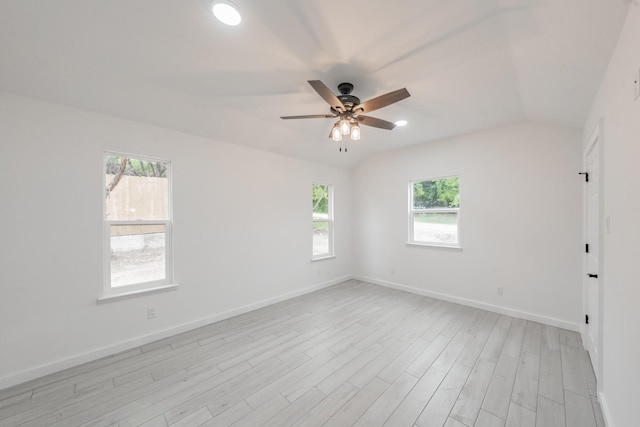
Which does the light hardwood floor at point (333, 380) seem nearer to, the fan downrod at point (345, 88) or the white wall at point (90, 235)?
the white wall at point (90, 235)

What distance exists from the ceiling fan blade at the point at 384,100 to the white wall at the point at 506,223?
8.00 feet

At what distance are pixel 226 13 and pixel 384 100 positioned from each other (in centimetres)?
128

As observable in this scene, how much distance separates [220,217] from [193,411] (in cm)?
218

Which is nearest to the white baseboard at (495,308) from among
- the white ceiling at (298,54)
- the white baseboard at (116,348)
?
Answer: the white baseboard at (116,348)

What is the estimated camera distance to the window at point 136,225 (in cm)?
266

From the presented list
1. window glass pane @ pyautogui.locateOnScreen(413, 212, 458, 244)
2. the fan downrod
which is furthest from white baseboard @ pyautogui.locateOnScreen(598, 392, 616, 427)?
the fan downrod

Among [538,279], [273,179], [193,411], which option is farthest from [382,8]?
[538,279]

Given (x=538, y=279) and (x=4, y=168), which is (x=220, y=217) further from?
(x=538, y=279)

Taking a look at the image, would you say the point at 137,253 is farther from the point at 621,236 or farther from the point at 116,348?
the point at 621,236

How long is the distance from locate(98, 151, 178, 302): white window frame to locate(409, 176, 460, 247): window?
3828mm

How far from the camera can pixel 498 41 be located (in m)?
1.83

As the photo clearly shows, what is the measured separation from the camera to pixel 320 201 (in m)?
4.98

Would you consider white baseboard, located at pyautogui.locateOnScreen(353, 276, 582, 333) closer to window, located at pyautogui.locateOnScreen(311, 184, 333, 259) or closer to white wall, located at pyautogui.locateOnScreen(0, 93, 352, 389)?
window, located at pyautogui.locateOnScreen(311, 184, 333, 259)

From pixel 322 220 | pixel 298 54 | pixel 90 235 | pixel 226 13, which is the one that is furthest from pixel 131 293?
pixel 322 220
